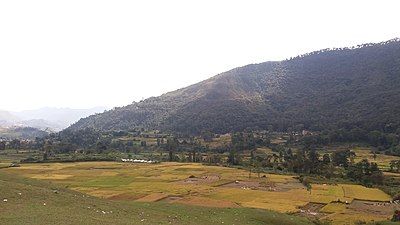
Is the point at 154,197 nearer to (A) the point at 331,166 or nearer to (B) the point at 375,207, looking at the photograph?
(B) the point at 375,207

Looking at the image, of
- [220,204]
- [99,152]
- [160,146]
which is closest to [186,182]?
[220,204]

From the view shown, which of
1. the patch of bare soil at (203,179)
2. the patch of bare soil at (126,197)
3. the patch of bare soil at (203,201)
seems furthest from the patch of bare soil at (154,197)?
the patch of bare soil at (203,179)

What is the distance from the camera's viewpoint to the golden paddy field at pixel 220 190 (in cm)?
5788

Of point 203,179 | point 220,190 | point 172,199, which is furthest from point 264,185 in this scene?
point 172,199

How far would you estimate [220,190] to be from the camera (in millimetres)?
73000

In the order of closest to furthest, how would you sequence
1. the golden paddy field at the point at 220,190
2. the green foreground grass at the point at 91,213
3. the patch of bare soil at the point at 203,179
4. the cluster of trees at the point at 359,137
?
the green foreground grass at the point at 91,213, the golden paddy field at the point at 220,190, the patch of bare soil at the point at 203,179, the cluster of trees at the point at 359,137

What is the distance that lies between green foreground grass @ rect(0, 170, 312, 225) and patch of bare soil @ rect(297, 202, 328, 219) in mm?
8605

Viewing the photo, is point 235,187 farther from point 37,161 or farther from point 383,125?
point 383,125

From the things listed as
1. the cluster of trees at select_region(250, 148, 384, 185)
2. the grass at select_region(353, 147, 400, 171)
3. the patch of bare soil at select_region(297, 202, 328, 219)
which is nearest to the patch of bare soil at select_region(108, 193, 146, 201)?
the patch of bare soil at select_region(297, 202, 328, 219)

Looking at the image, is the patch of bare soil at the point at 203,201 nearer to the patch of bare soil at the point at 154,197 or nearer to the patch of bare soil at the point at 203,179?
the patch of bare soil at the point at 154,197

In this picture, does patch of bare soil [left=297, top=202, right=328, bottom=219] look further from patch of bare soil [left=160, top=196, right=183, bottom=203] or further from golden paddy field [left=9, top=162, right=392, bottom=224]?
patch of bare soil [left=160, top=196, right=183, bottom=203]

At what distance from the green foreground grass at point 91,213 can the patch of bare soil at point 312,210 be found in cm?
861

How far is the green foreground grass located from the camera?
27769mm

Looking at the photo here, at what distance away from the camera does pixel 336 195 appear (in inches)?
2852
